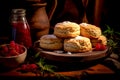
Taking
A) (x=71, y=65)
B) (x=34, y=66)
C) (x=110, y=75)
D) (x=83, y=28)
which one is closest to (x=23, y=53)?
(x=34, y=66)

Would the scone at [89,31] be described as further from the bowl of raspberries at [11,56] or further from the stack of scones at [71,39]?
the bowl of raspberries at [11,56]

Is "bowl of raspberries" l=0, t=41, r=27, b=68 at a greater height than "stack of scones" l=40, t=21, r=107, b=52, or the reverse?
"stack of scones" l=40, t=21, r=107, b=52

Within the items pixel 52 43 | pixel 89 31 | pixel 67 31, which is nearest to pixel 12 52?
pixel 52 43

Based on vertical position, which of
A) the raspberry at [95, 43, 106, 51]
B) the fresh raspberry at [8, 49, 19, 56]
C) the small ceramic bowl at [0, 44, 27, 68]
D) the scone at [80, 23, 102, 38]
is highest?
the scone at [80, 23, 102, 38]

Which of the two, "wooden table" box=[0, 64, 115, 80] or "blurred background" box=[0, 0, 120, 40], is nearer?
"wooden table" box=[0, 64, 115, 80]

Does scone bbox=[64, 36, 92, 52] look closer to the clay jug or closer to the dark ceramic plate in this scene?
the dark ceramic plate

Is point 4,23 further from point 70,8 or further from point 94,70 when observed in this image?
point 94,70

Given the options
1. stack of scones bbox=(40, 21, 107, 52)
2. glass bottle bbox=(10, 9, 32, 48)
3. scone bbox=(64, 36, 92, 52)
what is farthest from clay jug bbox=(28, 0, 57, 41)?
scone bbox=(64, 36, 92, 52)

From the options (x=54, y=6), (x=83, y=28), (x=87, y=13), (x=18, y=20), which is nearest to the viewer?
(x=83, y=28)
